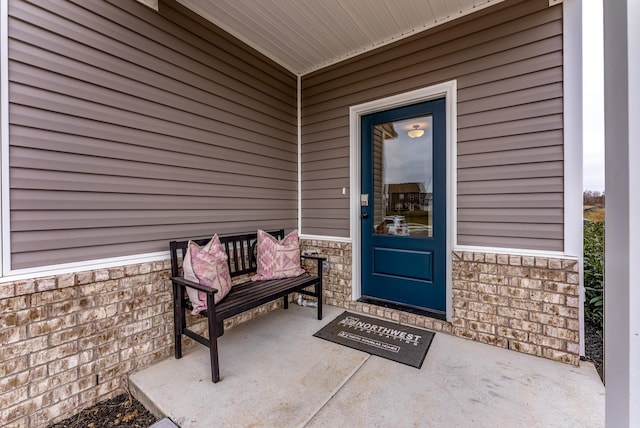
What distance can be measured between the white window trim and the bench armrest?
1.70 meters

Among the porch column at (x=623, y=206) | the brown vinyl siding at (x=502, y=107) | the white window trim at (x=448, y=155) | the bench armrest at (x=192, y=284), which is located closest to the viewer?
the porch column at (x=623, y=206)

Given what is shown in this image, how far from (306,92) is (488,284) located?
2.93 m

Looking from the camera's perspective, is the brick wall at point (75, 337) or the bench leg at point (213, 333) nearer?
the brick wall at point (75, 337)

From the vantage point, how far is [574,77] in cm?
204

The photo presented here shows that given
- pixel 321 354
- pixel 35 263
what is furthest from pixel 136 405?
pixel 321 354

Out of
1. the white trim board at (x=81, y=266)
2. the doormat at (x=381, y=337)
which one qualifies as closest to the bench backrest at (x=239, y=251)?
the white trim board at (x=81, y=266)

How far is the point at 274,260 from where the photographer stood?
271 cm

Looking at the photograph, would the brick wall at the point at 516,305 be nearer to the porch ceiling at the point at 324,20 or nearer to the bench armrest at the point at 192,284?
the bench armrest at the point at 192,284

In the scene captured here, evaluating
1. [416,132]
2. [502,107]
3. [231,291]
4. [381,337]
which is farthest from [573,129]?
[231,291]

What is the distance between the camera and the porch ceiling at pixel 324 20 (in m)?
2.35

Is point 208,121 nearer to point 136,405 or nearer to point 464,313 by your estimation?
point 136,405

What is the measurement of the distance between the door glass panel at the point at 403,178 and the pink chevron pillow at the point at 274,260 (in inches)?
41.6

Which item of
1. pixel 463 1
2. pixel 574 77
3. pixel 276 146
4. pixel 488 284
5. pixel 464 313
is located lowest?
pixel 464 313

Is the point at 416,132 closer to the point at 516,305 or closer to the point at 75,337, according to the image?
the point at 516,305
